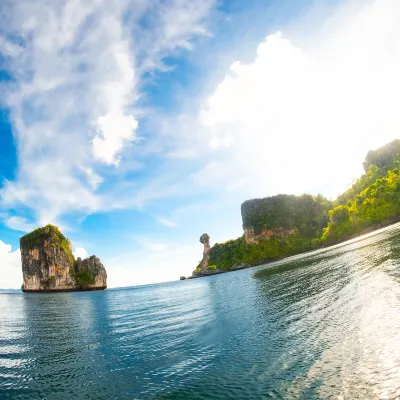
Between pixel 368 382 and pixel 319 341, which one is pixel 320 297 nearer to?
pixel 319 341

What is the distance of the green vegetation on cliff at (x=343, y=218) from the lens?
11388cm

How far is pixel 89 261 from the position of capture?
152250mm

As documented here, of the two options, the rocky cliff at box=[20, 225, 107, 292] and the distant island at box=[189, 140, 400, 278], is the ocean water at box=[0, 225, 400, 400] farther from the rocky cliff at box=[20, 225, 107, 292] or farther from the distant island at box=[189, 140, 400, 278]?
the rocky cliff at box=[20, 225, 107, 292]

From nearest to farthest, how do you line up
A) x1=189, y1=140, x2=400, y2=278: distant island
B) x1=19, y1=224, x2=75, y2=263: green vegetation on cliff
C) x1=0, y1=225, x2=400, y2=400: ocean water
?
x1=0, y1=225, x2=400, y2=400: ocean water → x1=189, y1=140, x2=400, y2=278: distant island → x1=19, y1=224, x2=75, y2=263: green vegetation on cliff

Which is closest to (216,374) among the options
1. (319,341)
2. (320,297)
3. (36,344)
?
(319,341)

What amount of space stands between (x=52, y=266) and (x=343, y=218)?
520 feet

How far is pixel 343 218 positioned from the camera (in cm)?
13338

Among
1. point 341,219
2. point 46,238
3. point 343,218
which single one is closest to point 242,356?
point 343,218

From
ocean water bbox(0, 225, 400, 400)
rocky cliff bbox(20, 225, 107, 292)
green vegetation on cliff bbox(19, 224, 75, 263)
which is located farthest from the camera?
green vegetation on cliff bbox(19, 224, 75, 263)

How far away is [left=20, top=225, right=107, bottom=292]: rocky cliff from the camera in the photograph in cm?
13850

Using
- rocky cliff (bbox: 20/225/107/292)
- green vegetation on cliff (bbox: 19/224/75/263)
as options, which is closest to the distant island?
rocky cliff (bbox: 20/225/107/292)

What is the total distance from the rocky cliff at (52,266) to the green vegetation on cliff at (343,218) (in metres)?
98.2

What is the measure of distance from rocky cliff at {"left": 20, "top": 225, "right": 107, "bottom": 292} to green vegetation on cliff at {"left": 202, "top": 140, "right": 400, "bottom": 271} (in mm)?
98240

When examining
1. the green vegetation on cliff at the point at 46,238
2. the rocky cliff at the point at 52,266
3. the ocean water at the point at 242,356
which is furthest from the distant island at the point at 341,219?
Result: the ocean water at the point at 242,356
